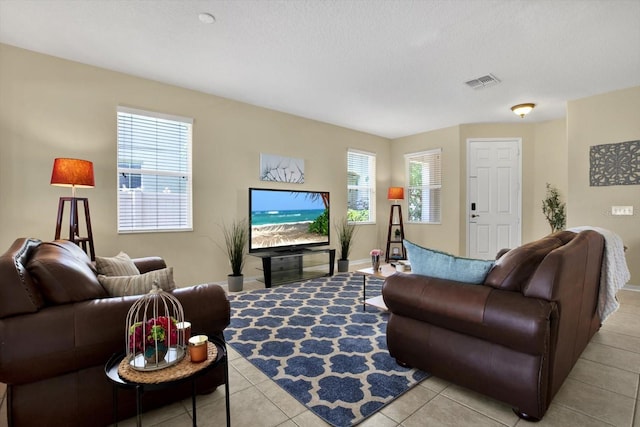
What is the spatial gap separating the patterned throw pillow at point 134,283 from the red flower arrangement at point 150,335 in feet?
1.34

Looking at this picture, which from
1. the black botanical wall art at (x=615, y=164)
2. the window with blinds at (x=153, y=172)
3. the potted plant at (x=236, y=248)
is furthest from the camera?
the potted plant at (x=236, y=248)

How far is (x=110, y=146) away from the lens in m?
3.46

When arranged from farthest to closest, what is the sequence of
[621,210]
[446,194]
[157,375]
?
[446,194], [621,210], [157,375]

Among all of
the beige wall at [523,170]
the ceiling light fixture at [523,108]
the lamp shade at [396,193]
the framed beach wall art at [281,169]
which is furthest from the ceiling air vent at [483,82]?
the framed beach wall art at [281,169]

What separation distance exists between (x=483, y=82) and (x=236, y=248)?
3727 mm

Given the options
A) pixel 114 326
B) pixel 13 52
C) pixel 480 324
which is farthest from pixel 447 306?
pixel 13 52

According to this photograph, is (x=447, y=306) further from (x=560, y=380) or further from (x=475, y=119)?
(x=475, y=119)

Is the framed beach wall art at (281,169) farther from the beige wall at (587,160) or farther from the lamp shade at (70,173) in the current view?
the beige wall at (587,160)

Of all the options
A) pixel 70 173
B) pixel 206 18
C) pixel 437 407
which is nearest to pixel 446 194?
pixel 437 407

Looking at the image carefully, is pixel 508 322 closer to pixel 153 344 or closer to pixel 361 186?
pixel 153 344

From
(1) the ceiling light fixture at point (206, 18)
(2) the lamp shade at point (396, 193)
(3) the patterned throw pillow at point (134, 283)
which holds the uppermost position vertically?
(1) the ceiling light fixture at point (206, 18)

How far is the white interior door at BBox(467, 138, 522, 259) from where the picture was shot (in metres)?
5.49

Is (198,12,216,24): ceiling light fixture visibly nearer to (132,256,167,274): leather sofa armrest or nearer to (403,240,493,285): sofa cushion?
(132,256,167,274): leather sofa armrest

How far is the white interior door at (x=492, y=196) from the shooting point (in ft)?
18.0
